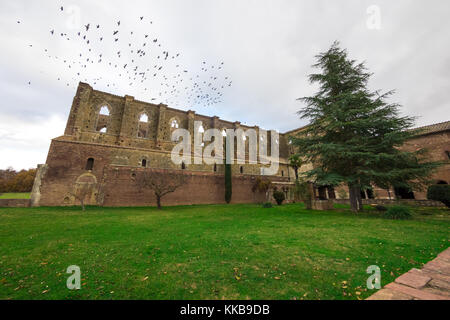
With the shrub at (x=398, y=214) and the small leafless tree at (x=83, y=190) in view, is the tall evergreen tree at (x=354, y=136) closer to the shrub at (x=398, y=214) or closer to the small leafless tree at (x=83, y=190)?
the shrub at (x=398, y=214)

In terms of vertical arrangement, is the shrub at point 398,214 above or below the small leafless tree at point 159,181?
below

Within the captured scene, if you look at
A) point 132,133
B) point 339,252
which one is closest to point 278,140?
point 132,133

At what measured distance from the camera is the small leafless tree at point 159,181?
661 inches

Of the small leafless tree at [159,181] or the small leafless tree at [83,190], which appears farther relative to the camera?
the small leafless tree at [83,190]

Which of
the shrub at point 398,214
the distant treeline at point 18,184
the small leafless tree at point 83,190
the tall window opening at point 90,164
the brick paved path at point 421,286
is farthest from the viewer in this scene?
the distant treeline at point 18,184

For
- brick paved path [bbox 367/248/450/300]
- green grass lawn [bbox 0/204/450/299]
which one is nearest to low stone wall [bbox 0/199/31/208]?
green grass lawn [bbox 0/204/450/299]

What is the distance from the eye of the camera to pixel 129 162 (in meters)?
20.2

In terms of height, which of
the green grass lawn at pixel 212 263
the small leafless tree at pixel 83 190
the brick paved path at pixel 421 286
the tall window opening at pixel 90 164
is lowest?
the green grass lawn at pixel 212 263

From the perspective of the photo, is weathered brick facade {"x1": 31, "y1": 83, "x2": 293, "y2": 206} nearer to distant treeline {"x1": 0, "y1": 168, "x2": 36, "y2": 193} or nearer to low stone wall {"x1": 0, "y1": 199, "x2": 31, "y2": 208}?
low stone wall {"x1": 0, "y1": 199, "x2": 31, "y2": 208}

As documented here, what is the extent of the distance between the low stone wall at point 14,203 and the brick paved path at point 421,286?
78.9 ft

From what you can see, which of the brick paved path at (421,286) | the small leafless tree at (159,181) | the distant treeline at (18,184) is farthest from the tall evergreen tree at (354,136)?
the distant treeline at (18,184)

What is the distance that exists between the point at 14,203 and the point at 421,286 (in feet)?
82.6

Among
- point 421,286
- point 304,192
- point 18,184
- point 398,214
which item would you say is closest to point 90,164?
point 304,192
